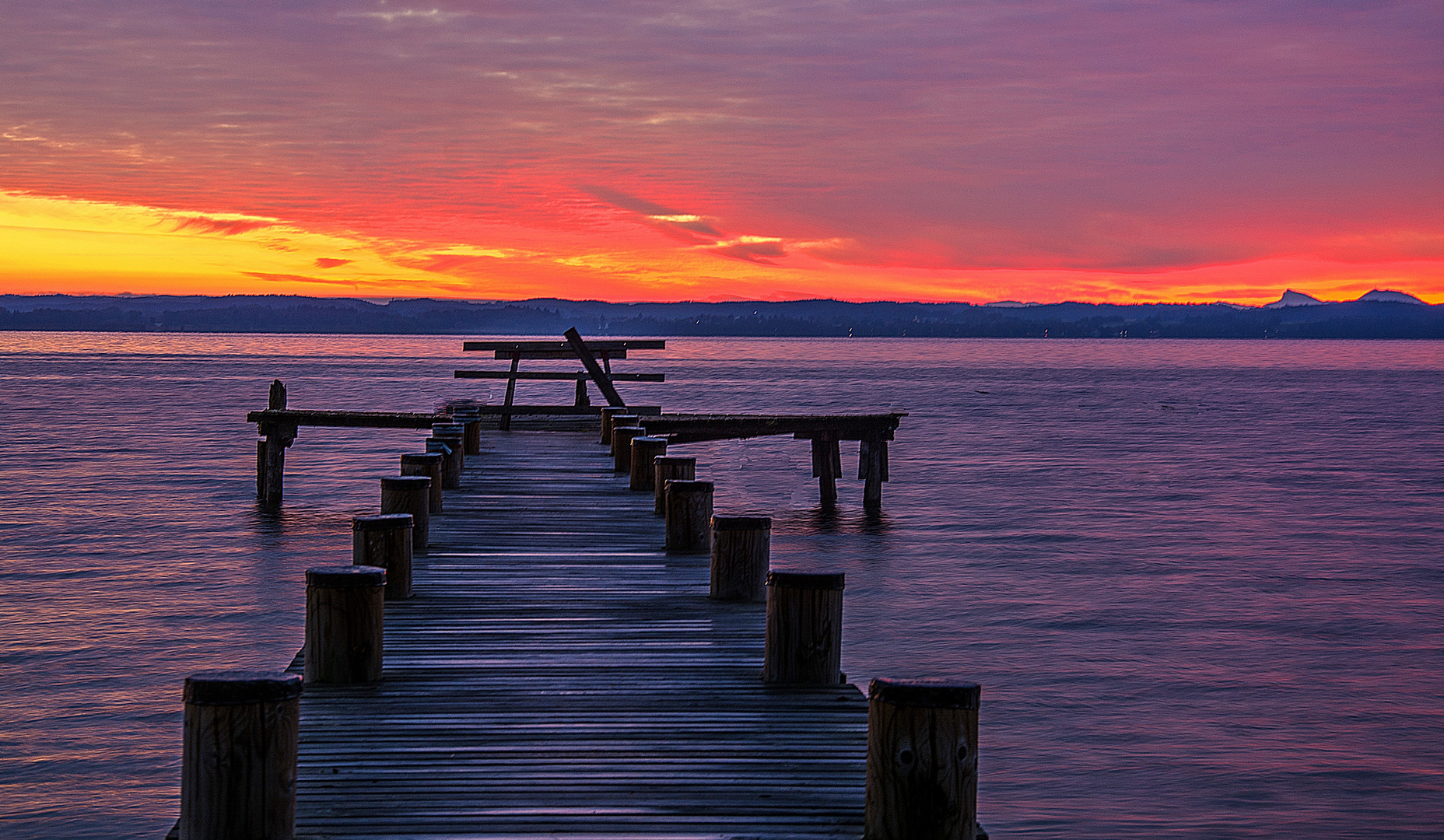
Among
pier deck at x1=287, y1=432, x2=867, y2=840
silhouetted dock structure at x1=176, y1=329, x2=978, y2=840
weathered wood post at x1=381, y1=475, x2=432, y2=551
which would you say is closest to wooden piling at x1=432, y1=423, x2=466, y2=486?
silhouetted dock structure at x1=176, y1=329, x2=978, y2=840

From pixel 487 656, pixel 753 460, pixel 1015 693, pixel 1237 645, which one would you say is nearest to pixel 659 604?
pixel 487 656

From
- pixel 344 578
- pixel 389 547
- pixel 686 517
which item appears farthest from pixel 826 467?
pixel 344 578

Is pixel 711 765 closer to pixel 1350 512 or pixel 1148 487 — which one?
pixel 1350 512

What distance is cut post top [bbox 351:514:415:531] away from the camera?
8273mm

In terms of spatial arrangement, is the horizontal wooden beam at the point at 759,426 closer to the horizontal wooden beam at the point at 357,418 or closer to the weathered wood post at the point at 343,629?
the horizontal wooden beam at the point at 357,418

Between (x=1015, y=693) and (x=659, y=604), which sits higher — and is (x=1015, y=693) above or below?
below

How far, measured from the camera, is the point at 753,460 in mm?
44469

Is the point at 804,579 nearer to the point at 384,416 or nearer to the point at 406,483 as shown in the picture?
the point at 406,483

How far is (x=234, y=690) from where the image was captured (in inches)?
166

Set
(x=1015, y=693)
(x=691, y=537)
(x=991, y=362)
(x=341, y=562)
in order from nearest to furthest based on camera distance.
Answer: (x=691, y=537)
(x=1015, y=693)
(x=341, y=562)
(x=991, y=362)

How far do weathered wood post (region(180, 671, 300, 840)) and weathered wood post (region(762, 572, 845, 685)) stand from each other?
270 cm

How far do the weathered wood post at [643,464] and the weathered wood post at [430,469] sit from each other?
2624 millimetres

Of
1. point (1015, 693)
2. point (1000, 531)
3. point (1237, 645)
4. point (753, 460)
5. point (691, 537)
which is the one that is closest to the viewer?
point (691, 537)

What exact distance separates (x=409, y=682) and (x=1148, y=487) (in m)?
34.2
